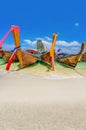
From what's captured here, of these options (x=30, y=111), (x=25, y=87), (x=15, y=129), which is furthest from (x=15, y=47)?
(x=15, y=129)

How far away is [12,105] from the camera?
745 cm

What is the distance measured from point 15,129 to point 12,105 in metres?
1.92

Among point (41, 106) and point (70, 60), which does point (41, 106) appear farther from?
point (70, 60)

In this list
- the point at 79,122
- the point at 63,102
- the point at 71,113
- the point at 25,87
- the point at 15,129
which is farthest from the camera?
the point at 25,87

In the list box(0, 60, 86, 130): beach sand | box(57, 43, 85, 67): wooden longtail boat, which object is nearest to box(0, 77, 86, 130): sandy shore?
box(0, 60, 86, 130): beach sand

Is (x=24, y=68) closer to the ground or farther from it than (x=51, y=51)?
closer to the ground

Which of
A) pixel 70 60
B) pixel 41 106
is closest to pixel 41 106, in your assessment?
pixel 41 106

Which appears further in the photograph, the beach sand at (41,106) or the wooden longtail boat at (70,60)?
the wooden longtail boat at (70,60)

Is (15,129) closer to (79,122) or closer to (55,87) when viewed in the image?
(79,122)

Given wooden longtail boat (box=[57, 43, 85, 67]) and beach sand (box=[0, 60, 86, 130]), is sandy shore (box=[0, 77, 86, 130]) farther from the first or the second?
wooden longtail boat (box=[57, 43, 85, 67])

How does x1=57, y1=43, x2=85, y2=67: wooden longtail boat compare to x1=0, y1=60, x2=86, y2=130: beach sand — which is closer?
x1=0, y1=60, x2=86, y2=130: beach sand

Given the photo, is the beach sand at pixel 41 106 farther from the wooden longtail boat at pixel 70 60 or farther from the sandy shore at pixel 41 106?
the wooden longtail boat at pixel 70 60

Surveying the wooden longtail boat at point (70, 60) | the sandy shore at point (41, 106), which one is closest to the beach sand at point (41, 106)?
the sandy shore at point (41, 106)

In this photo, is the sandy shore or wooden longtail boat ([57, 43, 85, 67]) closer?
the sandy shore
